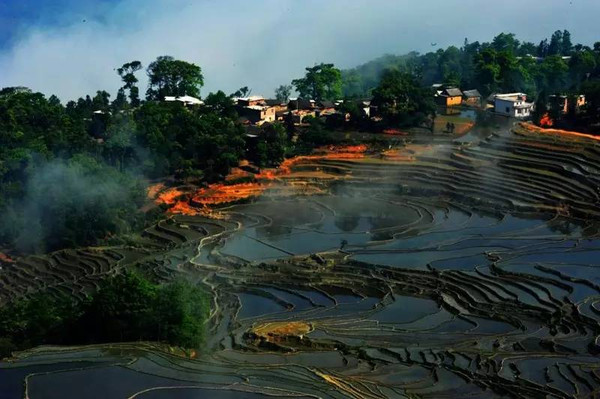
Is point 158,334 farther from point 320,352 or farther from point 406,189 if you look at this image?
point 406,189

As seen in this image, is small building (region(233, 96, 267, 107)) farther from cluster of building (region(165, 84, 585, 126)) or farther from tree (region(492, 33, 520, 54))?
tree (region(492, 33, 520, 54))

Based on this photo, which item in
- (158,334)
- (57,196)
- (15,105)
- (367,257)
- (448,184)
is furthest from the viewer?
(15,105)

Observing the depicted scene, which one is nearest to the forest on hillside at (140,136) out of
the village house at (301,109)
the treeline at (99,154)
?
the treeline at (99,154)

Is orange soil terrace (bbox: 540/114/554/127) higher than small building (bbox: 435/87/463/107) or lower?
lower

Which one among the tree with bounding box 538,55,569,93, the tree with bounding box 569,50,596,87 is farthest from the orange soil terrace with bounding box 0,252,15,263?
the tree with bounding box 569,50,596,87

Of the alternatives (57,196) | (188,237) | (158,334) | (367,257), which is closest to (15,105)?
(57,196)

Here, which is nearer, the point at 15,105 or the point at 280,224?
the point at 280,224

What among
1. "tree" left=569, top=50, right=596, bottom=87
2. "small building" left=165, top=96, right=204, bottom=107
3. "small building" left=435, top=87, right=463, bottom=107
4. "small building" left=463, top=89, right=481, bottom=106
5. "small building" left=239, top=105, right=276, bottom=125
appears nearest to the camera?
"small building" left=239, top=105, right=276, bottom=125
